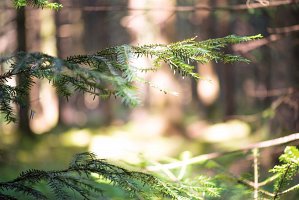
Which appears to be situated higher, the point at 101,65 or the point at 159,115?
the point at 159,115

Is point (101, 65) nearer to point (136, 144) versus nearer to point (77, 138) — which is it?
point (136, 144)

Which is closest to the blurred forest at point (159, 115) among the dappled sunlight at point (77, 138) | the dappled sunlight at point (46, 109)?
the dappled sunlight at point (77, 138)

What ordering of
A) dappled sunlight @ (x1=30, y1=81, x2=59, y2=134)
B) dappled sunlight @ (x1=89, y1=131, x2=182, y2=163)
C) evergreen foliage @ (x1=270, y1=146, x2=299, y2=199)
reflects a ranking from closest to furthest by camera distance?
1. evergreen foliage @ (x1=270, y1=146, x2=299, y2=199)
2. dappled sunlight @ (x1=89, y1=131, x2=182, y2=163)
3. dappled sunlight @ (x1=30, y1=81, x2=59, y2=134)

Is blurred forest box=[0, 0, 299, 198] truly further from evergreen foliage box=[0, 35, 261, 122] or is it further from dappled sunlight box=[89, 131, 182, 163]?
evergreen foliage box=[0, 35, 261, 122]

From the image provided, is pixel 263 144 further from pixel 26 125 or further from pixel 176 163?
pixel 26 125

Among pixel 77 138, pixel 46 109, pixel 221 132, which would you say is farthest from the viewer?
pixel 46 109

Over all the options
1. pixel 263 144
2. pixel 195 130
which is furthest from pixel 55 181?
pixel 195 130

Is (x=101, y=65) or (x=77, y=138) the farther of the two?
(x=77, y=138)

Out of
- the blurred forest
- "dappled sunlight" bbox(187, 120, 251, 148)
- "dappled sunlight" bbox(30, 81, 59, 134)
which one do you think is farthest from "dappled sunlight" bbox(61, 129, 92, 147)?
"dappled sunlight" bbox(30, 81, 59, 134)

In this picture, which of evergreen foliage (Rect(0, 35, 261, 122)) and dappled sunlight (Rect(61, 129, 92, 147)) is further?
dappled sunlight (Rect(61, 129, 92, 147))

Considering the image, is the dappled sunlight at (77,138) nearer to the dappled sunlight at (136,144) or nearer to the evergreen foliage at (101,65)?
the dappled sunlight at (136,144)

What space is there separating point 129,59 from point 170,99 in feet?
42.1

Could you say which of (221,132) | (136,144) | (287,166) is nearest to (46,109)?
(136,144)

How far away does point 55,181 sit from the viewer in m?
1.98
